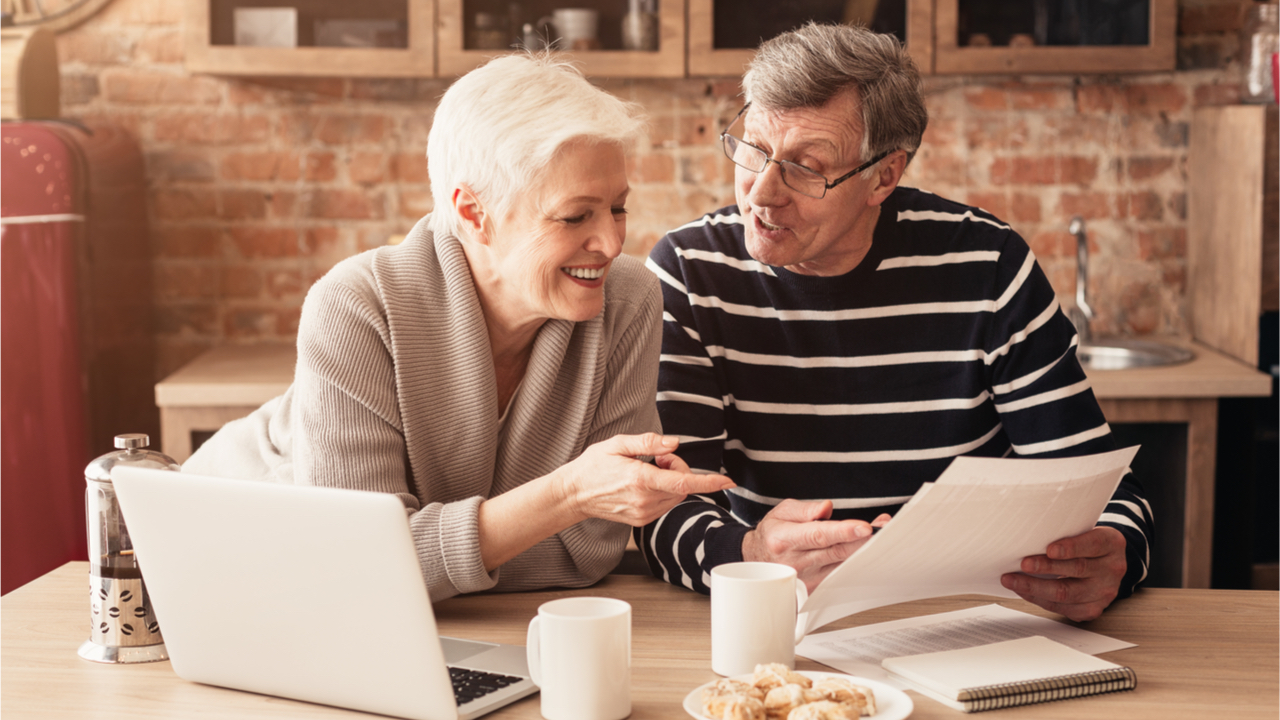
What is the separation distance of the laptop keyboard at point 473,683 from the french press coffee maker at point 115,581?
30 centimetres

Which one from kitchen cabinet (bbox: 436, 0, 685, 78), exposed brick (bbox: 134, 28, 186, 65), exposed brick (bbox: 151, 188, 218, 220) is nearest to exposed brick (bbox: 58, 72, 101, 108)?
exposed brick (bbox: 134, 28, 186, 65)

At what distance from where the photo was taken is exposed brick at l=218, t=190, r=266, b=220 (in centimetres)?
297

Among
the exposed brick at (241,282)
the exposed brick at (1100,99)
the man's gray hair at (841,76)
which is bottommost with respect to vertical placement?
the exposed brick at (241,282)

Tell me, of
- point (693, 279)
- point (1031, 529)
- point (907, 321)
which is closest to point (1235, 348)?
point (907, 321)

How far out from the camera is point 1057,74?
289 cm

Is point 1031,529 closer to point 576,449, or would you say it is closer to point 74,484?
point 576,449

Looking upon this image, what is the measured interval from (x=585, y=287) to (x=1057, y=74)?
6.52 ft

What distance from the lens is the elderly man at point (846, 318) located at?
5.17 ft

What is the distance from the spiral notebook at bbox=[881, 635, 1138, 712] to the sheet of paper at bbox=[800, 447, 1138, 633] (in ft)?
0.25

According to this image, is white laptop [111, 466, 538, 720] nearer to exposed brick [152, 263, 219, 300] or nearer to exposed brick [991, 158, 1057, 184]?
exposed brick [152, 263, 219, 300]

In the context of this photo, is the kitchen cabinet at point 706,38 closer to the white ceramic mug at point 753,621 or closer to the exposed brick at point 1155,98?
the exposed brick at point 1155,98

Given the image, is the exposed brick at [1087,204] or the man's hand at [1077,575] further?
the exposed brick at [1087,204]

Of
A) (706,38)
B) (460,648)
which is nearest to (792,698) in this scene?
(460,648)

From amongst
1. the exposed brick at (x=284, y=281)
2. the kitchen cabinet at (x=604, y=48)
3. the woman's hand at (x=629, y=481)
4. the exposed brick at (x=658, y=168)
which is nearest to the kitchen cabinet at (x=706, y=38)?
the kitchen cabinet at (x=604, y=48)
